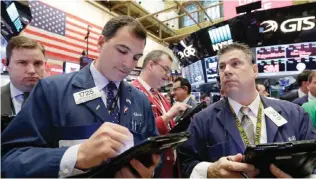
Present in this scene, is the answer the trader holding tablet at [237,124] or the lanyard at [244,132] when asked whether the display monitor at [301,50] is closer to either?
the trader holding tablet at [237,124]

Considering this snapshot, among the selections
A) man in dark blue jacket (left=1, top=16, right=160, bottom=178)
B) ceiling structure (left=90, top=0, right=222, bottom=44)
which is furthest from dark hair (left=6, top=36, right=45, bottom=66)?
ceiling structure (left=90, top=0, right=222, bottom=44)

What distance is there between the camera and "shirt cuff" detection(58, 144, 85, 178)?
88cm

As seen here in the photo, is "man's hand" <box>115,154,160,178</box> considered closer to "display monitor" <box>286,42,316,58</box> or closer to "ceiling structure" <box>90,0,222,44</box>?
"display monitor" <box>286,42,316,58</box>

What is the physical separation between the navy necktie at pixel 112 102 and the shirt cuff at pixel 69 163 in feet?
1.07

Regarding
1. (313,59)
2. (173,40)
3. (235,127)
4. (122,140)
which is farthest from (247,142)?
(173,40)

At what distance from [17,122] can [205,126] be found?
1.09 m

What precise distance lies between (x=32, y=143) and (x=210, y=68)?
5.52 meters

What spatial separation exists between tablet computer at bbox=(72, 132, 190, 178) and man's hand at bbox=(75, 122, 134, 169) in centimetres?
3

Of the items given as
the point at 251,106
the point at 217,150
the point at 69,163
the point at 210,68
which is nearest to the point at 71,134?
the point at 69,163

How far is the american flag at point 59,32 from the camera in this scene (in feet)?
15.9

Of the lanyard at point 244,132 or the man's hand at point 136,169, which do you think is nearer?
the man's hand at point 136,169

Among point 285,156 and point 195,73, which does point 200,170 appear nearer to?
point 285,156

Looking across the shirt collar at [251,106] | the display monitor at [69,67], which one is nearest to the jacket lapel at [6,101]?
the shirt collar at [251,106]

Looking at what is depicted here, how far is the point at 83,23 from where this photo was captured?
6027 mm
